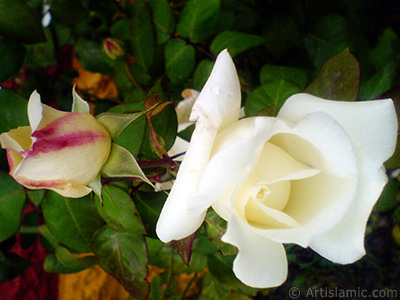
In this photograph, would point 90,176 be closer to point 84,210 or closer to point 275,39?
point 84,210

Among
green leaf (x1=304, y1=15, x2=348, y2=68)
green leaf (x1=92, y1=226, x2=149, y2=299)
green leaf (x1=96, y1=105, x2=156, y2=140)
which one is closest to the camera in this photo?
green leaf (x1=96, y1=105, x2=156, y2=140)

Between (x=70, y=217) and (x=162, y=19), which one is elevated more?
(x=162, y=19)

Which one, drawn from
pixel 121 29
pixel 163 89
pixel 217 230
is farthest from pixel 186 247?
pixel 121 29

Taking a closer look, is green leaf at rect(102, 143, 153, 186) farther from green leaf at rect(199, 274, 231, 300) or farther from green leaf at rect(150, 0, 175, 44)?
green leaf at rect(199, 274, 231, 300)

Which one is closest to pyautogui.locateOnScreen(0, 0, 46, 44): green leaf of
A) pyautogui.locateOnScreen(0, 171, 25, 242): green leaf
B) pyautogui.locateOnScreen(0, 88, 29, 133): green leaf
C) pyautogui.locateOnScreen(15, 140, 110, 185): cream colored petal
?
pyautogui.locateOnScreen(0, 88, 29, 133): green leaf

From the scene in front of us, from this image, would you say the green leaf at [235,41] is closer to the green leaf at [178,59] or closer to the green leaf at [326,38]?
the green leaf at [178,59]

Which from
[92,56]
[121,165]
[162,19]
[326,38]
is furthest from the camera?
[92,56]

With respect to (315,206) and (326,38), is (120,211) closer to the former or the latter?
(315,206)
